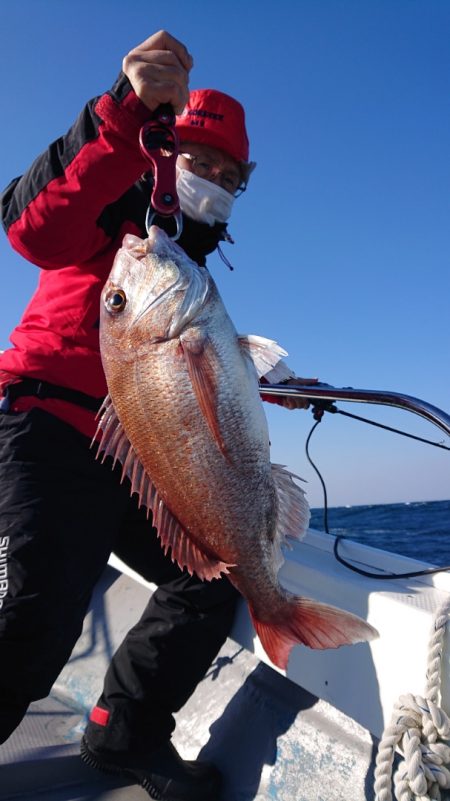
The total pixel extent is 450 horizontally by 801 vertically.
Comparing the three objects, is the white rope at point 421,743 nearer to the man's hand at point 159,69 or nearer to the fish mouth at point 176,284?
the fish mouth at point 176,284

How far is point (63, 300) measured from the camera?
2.47m

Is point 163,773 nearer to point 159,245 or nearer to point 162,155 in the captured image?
point 159,245

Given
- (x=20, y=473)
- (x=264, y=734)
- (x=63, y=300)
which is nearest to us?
(x=20, y=473)

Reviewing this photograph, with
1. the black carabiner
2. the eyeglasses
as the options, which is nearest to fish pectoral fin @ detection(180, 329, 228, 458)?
the black carabiner

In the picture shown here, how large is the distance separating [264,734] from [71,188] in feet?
9.80

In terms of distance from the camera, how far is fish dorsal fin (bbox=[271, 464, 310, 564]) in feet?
6.53

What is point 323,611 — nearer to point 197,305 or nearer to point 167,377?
point 167,377

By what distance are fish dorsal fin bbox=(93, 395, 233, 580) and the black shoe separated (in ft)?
5.30

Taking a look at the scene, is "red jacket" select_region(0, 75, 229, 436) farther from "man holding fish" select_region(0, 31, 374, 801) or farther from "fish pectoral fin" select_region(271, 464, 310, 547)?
"fish pectoral fin" select_region(271, 464, 310, 547)

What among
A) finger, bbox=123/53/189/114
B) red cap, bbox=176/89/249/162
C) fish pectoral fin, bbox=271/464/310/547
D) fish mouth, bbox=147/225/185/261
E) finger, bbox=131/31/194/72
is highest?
red cap, bbox=176/89/249/162

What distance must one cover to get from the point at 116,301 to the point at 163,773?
242 centimetres

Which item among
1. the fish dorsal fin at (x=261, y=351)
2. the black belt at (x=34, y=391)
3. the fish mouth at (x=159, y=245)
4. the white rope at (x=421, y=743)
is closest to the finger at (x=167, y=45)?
the fish mouth at (x=159, y=245)

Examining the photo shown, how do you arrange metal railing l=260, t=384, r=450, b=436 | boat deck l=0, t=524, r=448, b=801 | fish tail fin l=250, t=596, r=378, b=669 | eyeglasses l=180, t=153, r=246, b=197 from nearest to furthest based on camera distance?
fish tail fin l=250, t=596, r=378, b=669 < metal railing l=260, t=384, r=450, b=436 < boat deck l=0, t=524, r=448, b=801 < eyeglasses l=180, t=153, r=246, b=197

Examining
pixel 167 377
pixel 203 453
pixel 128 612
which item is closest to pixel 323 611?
pixel 203 453
